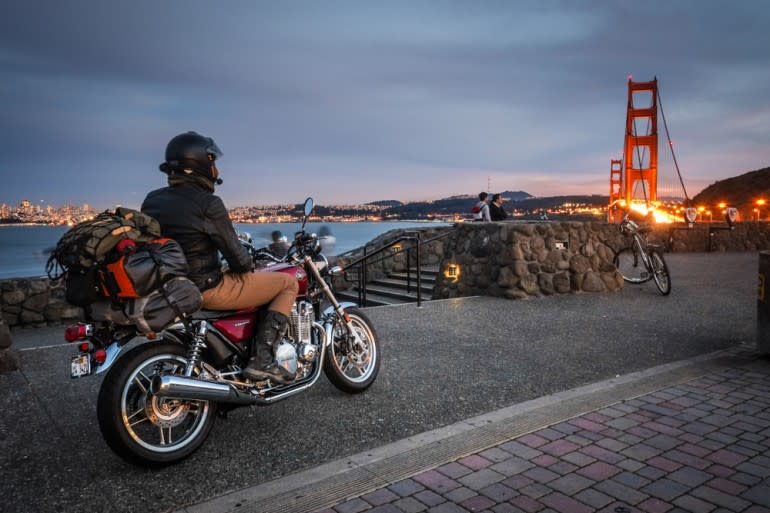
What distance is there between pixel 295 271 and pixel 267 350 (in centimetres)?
60

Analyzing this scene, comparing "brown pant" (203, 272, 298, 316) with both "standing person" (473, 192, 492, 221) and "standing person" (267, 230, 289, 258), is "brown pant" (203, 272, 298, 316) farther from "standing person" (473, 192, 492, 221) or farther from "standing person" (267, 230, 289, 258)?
"standing person" (473, 192, 492, 221)

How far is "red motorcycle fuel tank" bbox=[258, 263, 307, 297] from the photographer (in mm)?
3687

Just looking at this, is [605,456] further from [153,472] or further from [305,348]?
[153,472]

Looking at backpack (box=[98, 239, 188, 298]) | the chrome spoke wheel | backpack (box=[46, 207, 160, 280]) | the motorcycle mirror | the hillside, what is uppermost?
the hillside

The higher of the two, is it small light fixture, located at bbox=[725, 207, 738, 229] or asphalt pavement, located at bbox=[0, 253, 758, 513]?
small light fixture, located at bbox=[725, 207, 738, 229]

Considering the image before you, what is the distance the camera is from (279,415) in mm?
3857

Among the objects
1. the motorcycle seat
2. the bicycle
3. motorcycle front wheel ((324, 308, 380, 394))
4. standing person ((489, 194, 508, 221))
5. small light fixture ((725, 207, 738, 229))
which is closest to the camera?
the motorcycle seat

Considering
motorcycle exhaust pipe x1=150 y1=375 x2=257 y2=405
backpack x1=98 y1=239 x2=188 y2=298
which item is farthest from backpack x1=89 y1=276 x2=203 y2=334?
motorcycle exhaust pipe x1=150 y1=375 x2=257 y2=405

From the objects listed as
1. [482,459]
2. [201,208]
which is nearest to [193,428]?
[201,208]

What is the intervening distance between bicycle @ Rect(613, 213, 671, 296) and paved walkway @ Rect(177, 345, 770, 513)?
17.7ft

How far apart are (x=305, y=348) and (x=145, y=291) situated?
1.19m

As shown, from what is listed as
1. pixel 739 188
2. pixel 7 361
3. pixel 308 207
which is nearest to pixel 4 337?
pixel 7 361

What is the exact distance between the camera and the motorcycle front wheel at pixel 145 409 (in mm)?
2768

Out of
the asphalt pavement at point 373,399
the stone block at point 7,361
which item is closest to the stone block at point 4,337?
the stone block at point 7,361
